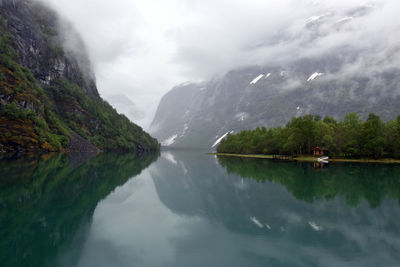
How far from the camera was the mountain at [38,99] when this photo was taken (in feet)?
377

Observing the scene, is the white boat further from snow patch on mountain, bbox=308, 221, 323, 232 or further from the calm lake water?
snow patch on mountain, bbox=308, 221, 323, 232

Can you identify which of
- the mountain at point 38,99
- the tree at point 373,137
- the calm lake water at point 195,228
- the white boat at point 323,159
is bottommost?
the calm lake water at point 195,228

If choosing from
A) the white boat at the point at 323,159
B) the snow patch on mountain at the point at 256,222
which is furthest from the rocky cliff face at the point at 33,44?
the snow patch on mountain at the point at 256,222

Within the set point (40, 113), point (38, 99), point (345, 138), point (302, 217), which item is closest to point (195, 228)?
point (302, 217)

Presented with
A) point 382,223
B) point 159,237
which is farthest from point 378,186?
point 159,237

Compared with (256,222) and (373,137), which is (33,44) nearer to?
(373,137)

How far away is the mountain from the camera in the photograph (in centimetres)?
11494

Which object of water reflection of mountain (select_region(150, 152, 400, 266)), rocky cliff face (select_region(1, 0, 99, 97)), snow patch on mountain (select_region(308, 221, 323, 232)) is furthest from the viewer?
rocky cliff face (select_region(1, 0, 99, 97))

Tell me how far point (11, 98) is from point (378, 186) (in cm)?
13054

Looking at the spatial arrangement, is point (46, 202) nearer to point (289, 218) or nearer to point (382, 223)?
point (289, 218)

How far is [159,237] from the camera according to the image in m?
16.8

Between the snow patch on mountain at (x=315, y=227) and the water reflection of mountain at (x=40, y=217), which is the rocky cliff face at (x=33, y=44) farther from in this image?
the snow patch on mountain at (x=315, y=227)

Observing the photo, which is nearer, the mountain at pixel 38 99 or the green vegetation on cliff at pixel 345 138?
the green vegetation on cliff at pixel 345 138

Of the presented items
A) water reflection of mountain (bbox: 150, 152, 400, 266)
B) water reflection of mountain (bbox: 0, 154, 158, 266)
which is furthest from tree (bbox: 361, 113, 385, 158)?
water reflection of mountain (bbox: 0, 154, 158, 266)
